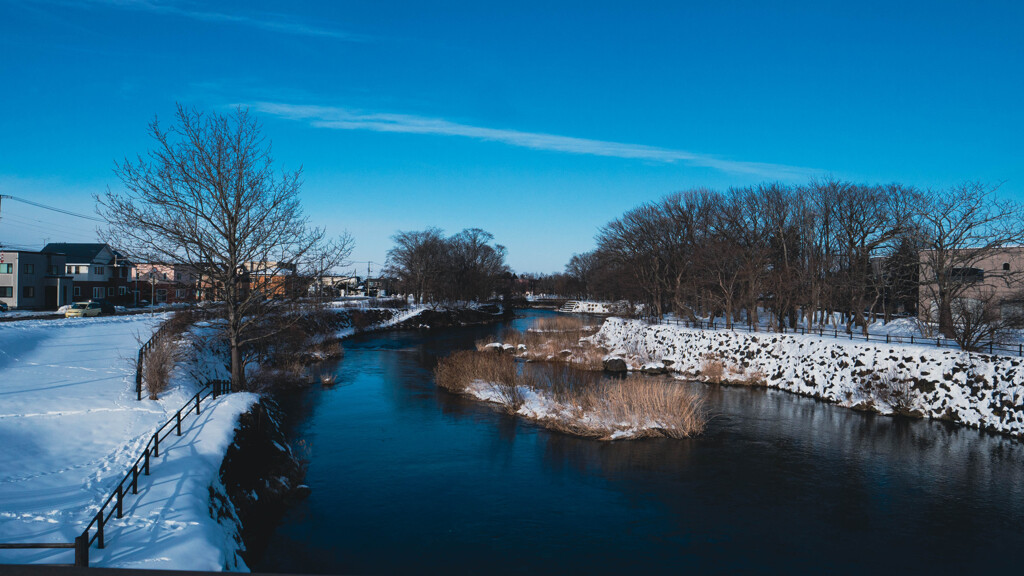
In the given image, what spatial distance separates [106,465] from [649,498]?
12.1 metres

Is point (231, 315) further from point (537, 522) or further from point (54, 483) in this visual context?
point (537, 522)

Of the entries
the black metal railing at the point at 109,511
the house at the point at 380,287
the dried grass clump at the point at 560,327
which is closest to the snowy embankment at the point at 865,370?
the dried grass clump at the point at 560,327

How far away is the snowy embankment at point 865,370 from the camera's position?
888 inches

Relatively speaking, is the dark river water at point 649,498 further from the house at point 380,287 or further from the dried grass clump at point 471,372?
the house at point 380,287

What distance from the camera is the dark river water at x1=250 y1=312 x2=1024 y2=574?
38.9 feet

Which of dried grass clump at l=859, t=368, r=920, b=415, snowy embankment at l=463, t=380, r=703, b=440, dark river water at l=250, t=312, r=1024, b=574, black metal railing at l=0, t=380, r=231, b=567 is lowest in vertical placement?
dark river water at l=250, t=312, r=1024, b=574

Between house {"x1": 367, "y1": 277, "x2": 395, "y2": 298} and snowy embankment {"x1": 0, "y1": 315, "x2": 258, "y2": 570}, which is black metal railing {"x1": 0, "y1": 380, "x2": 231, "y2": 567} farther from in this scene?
house {"x1": 367, "y1": 277, "x2": 395, "y2": 298}

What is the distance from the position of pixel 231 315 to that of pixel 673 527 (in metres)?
14.7

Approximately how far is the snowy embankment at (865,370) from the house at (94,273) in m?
56.8

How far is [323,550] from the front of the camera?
11789 millimetres

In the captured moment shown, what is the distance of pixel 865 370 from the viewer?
2664cm

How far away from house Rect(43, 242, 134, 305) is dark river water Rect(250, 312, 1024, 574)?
174 ft

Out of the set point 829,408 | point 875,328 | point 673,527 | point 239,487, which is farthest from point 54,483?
point 875,328

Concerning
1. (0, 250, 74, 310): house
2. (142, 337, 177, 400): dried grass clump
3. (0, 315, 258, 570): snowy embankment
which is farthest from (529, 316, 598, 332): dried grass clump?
(0, 250, 74, 310): house
